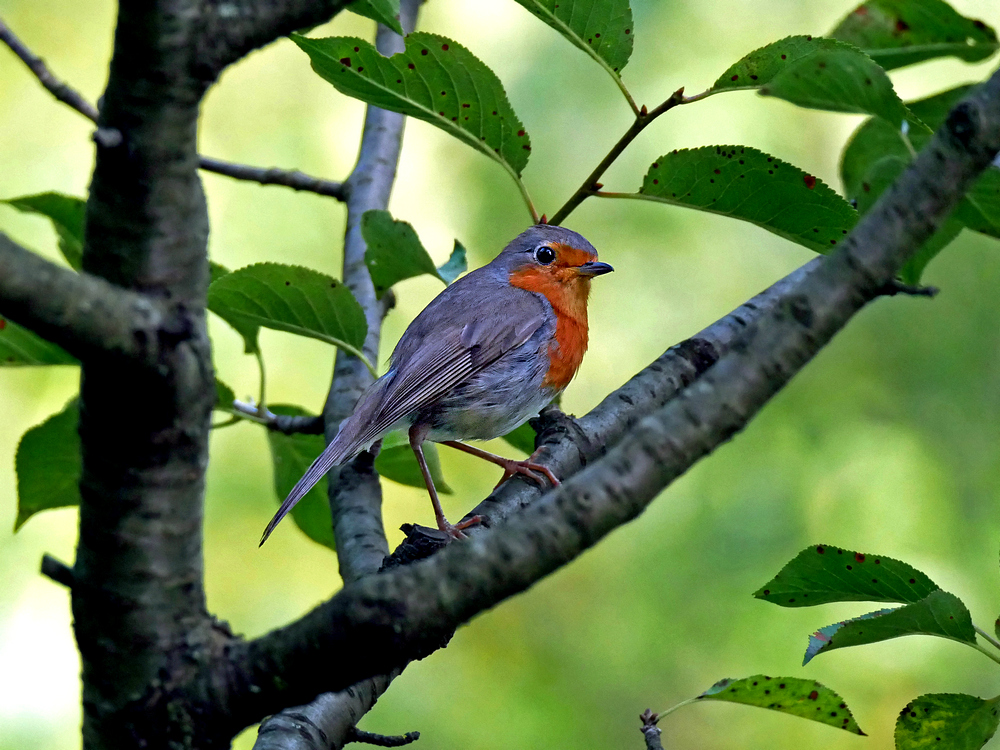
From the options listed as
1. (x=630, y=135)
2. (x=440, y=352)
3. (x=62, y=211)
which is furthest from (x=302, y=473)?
(x=630, y=135)

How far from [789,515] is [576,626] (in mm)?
1434

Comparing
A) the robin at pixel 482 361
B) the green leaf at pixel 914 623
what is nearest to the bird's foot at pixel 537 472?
the robin at pixel 482 361

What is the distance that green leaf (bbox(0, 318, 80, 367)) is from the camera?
322cm

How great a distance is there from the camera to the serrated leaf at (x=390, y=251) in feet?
10.6

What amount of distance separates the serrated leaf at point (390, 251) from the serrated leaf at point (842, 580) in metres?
1.56

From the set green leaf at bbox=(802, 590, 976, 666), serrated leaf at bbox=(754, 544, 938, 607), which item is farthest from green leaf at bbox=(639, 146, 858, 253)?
Result: green leaf at bbox=(802, 590, 976, 666)

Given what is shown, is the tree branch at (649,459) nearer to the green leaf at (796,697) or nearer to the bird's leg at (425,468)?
the green leaf at (796,697)

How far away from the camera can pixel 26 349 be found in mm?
3254

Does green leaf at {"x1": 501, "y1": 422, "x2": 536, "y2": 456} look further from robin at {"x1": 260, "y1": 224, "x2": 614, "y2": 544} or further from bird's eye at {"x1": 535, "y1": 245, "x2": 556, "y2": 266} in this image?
bird's eye at {"x1": 535, "y1": 245, "x2": 556, "y2": 266}

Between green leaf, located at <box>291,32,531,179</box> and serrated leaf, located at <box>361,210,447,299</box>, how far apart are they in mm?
406

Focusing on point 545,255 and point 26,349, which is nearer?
point 26,349

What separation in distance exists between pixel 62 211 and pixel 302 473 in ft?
4.02

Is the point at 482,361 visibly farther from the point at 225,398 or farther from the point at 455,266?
the point at 225,398

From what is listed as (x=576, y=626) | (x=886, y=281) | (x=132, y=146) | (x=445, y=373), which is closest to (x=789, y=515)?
(x=576, y=626)
